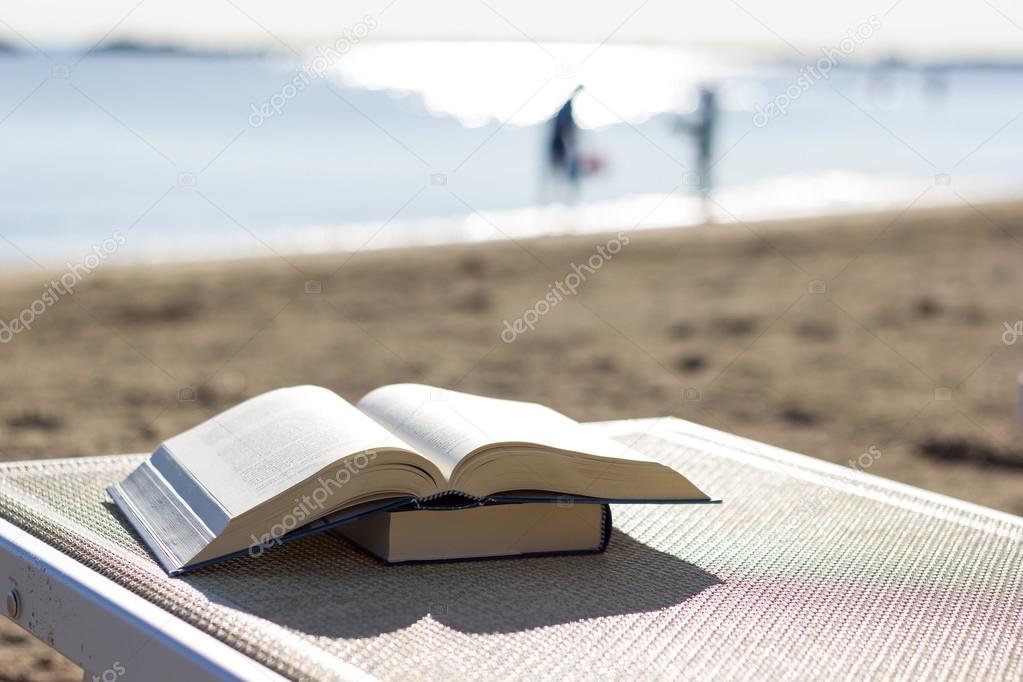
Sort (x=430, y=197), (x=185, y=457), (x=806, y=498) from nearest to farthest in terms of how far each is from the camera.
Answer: (x=185, y=457)
(x=806, y=498)
(x=430, y=197)

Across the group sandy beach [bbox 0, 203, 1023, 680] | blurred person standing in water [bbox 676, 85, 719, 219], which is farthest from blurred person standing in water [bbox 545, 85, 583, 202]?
sandy beach [bbox 0, 203, 1023, 680]

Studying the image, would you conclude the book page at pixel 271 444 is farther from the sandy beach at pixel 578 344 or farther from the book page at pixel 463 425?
the sandy beach at pixel 578 344

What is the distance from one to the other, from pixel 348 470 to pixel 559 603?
30cm

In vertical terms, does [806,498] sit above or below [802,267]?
above

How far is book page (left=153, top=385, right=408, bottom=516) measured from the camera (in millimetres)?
1497

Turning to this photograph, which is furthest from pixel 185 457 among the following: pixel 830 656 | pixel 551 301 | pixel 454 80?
pixel 454 80

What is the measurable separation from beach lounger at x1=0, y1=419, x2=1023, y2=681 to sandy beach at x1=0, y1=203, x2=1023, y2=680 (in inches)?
47.0

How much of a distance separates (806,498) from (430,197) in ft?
37.8

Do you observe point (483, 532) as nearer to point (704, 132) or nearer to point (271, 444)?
point (271, 444)

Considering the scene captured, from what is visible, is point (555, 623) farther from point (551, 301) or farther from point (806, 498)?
point (551, 301)

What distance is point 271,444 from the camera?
Answer: 1.64 metres

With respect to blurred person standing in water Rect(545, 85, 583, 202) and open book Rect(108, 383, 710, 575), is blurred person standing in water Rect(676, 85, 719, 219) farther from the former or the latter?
open book Rect(108, 383, 710, 575)

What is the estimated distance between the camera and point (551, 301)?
6918mm

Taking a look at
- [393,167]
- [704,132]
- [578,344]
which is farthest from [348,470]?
[393,167]
